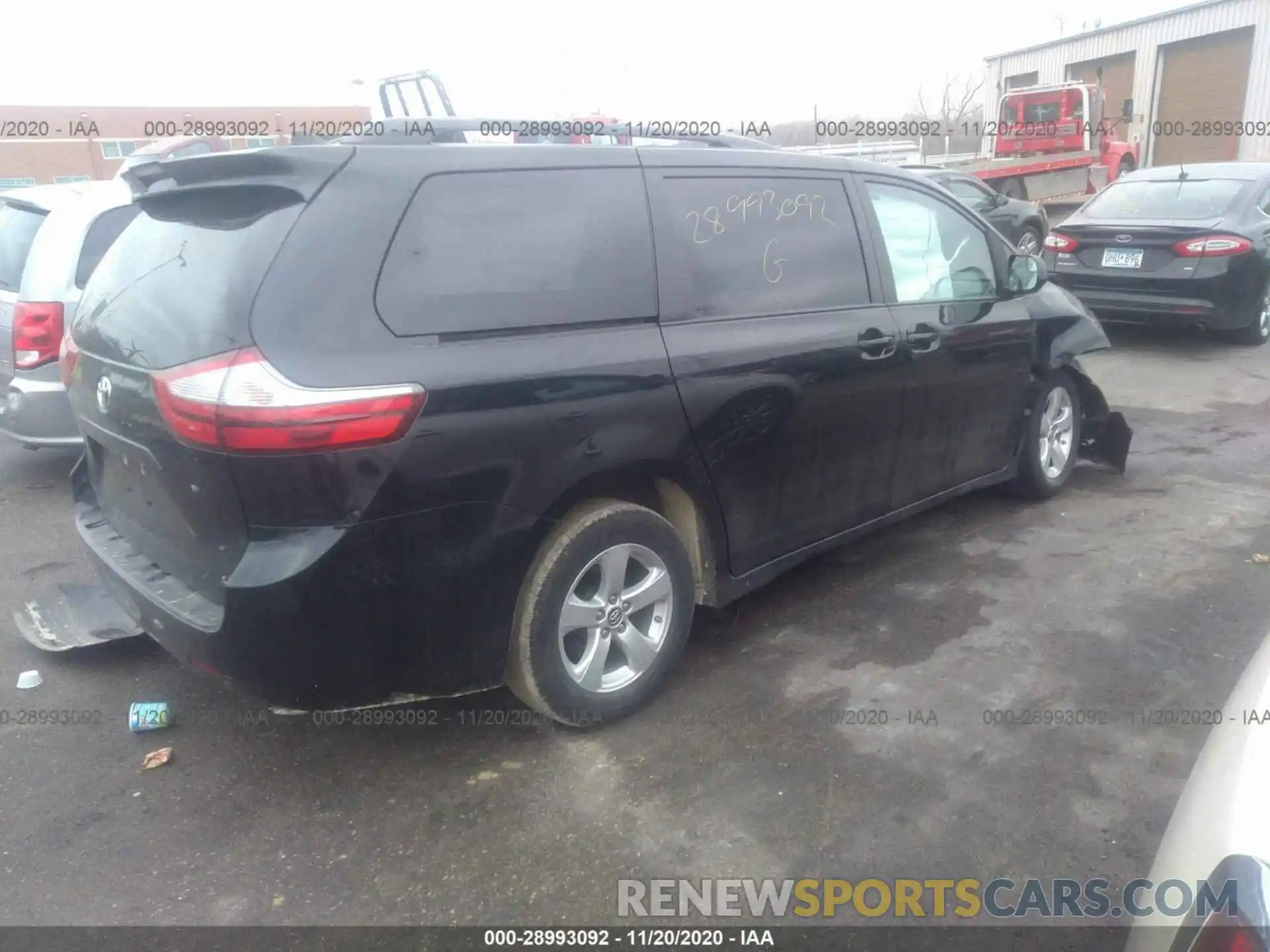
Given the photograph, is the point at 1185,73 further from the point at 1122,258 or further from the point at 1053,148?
the point at 1122,258

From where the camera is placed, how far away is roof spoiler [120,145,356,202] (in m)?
2.61

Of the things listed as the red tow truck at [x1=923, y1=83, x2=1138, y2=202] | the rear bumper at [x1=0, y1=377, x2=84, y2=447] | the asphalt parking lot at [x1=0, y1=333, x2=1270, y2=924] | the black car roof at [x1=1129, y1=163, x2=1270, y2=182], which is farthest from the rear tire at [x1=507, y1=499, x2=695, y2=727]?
the red tow truck at [x1=923, y1=83, x2=1138, y2=202]

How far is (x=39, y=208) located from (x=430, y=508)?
4.69 meters

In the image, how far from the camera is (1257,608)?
12.8 ft

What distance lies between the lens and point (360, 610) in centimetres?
256

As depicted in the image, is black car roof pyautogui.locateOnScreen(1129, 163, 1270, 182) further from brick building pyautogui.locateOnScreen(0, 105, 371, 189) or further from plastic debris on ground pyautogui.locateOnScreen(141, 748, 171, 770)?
brick building pyautogui.locateOnScreen(0, 105, 371, 189)

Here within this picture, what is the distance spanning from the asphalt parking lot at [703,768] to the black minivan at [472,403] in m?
0.35

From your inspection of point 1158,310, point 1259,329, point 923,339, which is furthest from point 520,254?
point 1259,329

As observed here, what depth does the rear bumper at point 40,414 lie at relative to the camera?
5062mm

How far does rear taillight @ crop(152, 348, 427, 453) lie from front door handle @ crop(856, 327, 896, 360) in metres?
1.96

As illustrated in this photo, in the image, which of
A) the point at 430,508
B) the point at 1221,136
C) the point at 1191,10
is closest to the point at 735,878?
the point at 430,508

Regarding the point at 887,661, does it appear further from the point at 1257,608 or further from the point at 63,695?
the point at 63,695

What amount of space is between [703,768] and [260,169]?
86.4 inches

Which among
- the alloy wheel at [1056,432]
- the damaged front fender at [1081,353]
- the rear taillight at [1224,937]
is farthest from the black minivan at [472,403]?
the rear taillight at [1224,937]
